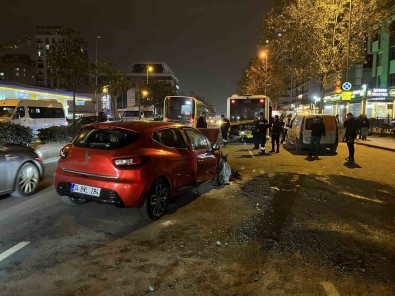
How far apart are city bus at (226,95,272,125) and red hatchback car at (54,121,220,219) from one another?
19101mm

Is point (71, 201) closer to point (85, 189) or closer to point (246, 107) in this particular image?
point (85, 189)

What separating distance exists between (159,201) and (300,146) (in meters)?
12.3

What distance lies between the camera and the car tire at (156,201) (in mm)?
6227

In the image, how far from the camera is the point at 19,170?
25.4ft

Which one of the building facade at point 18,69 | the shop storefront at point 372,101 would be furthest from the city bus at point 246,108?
the building facade at point 18,69

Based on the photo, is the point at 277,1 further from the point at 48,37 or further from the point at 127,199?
the point at 48,37

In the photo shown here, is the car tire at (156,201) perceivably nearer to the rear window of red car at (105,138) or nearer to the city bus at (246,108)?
the rear window of red car at (105,138)

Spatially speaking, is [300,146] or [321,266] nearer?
[321,266]

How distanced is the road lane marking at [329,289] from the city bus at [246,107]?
21735 millimetres

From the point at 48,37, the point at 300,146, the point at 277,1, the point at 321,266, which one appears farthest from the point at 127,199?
the point at 48,37

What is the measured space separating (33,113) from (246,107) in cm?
1305

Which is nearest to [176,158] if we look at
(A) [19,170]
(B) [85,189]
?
(B) [85,189]

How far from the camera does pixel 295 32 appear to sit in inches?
1213

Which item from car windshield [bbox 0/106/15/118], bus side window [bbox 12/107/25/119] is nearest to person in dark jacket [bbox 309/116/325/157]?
bus side window [bbox 12/107/25/119]
